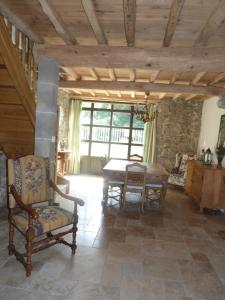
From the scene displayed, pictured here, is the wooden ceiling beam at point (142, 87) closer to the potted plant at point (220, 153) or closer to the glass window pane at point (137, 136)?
the potted plant at point (220, 153)

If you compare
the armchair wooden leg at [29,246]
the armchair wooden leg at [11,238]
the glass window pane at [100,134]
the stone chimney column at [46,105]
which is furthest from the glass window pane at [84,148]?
the armchair wooden leg at [29,246]

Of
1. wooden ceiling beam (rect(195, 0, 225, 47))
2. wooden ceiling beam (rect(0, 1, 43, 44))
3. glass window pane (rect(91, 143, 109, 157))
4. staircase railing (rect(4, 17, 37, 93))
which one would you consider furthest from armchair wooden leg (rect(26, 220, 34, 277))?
glass window pane (rect(91, 143, 109, 157))

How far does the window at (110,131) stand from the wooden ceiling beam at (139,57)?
459 cm

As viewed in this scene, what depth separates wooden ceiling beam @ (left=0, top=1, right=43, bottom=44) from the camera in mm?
2707

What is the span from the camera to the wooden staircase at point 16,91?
115 inches

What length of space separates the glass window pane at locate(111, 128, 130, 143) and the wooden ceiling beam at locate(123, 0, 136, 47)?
4.98m

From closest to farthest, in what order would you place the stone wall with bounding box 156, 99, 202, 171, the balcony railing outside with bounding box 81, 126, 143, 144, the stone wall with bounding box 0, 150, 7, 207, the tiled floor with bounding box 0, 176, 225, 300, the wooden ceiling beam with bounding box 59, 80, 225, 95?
the tiled floor with bounding box 0, 176, 225, 300, the stone wall with bounding box 0, 150, 7, 207, the wooden ceiling beam with bounding box 59, 80, 225, 95, the stone wall with bounding box 156, 99, 202, 171, the balcony railing outside with bounding box 81, 126, 143, 144

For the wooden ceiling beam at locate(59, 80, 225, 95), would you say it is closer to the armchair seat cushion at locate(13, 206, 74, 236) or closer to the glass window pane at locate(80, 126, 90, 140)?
the glass window pane at locate(80, 126, 90, 140)

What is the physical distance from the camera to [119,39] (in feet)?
11.3

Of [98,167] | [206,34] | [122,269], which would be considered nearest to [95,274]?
[122,269]

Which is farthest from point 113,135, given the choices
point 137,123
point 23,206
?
point 23,206

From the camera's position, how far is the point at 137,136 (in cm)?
827

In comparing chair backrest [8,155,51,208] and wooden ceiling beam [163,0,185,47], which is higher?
wooden ceiling beam [163,0,185,47]

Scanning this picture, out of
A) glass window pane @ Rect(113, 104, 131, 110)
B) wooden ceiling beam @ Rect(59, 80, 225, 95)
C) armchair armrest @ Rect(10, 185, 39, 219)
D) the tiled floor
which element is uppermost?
wooden ceiling beam @ Rect(59, 80, 225, 95)
